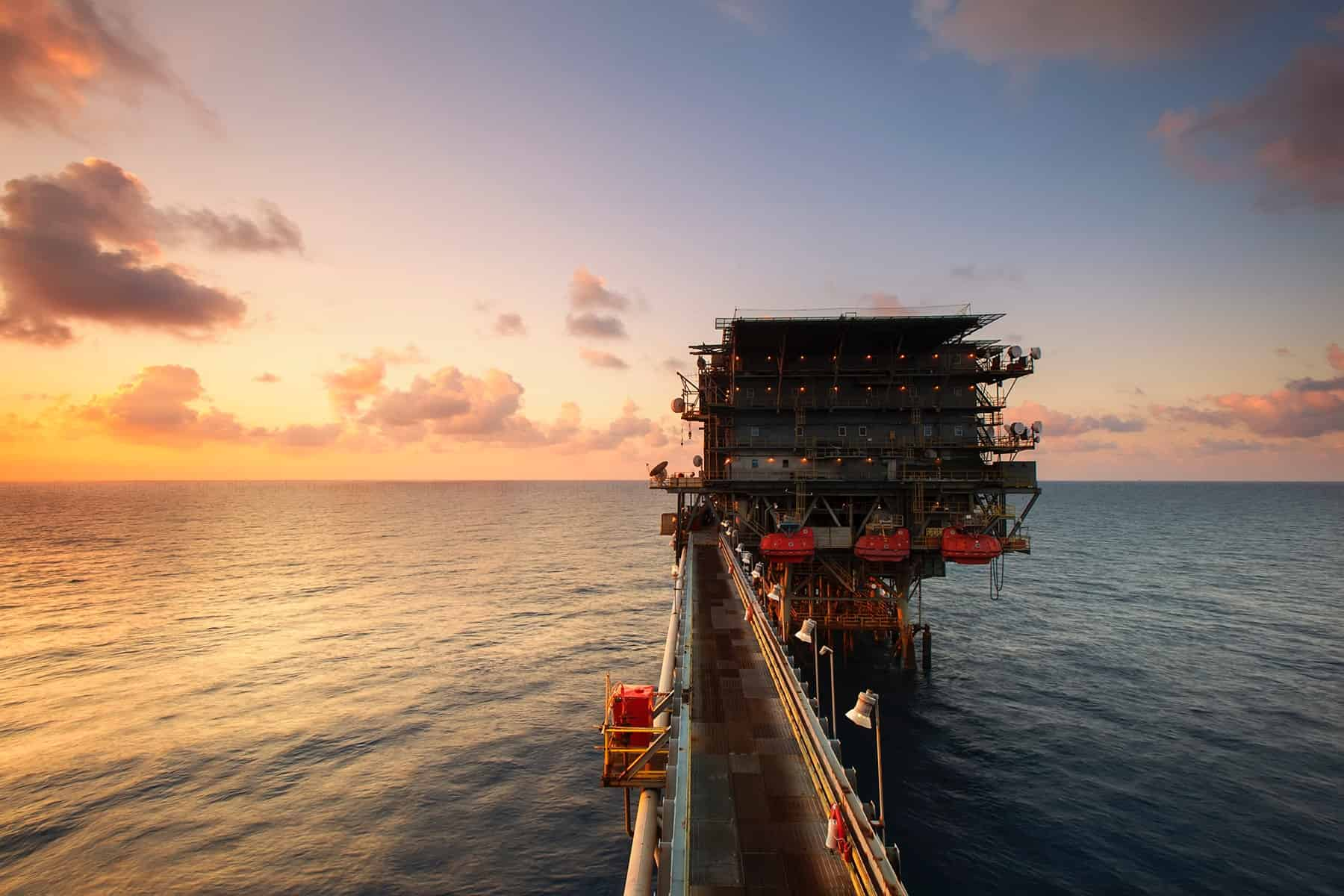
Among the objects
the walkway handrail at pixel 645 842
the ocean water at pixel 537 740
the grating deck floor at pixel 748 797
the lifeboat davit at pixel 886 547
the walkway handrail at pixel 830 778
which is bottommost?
the ocean water at pixel 537 740

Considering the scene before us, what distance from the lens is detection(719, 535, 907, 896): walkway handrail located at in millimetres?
12078

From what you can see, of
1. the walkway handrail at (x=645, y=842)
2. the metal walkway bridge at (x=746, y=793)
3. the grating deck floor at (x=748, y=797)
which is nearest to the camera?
the metal walkway bridge at (x=746, y=793)

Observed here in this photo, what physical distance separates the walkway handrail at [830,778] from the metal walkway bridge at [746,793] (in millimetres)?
38

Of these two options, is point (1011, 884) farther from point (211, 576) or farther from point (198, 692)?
point (211, 576)

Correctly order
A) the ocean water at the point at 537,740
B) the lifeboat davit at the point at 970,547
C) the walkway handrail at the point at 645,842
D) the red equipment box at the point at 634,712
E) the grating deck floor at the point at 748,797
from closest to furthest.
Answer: the grating deck floor at the point at 748,797
the walkway handrail at the point at 645,842
the red equipment box at the point at 634,712
the ocean water at the point at 537,740
the lifeboat davit at the point at 970,547

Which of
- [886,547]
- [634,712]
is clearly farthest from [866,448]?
[634,712]

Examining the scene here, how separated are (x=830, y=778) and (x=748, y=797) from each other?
8.16 feet

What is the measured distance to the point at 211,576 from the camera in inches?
3565

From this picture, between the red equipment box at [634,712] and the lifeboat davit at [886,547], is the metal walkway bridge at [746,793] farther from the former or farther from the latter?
the lifeboat davit at [886,547]

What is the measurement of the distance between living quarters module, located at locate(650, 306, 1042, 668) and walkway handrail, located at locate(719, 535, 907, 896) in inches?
719

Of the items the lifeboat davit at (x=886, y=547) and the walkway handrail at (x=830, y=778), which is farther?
the lifeboat davit at (x=886, y=547)

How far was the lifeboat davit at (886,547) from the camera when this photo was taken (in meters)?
40.6

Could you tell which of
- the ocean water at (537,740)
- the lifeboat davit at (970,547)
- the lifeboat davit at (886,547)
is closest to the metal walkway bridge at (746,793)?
the ocean water at (537,740)

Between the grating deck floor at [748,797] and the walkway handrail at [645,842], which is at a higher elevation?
the grating deck floor at [748,797]
